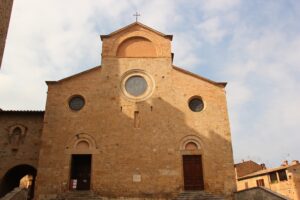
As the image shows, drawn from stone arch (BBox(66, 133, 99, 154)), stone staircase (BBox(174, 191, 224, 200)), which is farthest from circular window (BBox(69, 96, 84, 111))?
stone staircase (BBox(174, 191, 224, 200))

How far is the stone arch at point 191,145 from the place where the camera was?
1631 centimetres

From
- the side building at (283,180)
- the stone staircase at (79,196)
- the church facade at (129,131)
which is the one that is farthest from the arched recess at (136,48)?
the side building at (283,180)

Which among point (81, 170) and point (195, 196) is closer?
point (195, 196)

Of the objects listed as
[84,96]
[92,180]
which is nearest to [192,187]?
[92,180]

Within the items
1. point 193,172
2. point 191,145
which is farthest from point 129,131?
point 193,172

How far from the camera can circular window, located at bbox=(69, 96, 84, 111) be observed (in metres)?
17.2

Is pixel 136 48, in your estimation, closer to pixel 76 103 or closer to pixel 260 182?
pixel 76 103

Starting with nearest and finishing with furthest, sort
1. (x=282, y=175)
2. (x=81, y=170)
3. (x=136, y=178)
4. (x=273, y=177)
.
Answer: (x=136, y=178), (x=81, y=170), (x=282, y=175), (x=273, y=177)

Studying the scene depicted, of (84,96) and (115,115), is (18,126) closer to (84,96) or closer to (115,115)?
(84,96)

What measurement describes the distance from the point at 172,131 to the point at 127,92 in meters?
3.49

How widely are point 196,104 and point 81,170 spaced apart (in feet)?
24.7

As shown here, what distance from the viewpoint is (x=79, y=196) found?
1507 centimetres

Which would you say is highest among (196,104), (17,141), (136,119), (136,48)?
(136,48)

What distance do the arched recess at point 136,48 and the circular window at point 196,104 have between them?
3695 mm
